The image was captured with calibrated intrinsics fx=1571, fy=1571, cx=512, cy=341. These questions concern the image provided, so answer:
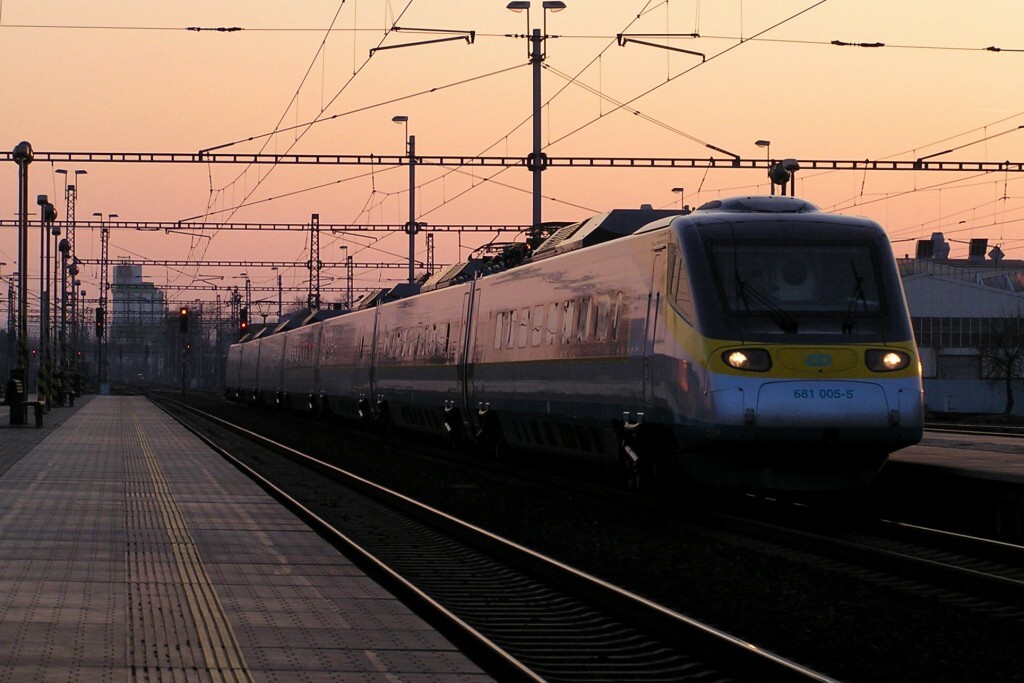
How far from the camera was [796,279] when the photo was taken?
16.3 m

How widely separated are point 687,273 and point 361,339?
26556 mm

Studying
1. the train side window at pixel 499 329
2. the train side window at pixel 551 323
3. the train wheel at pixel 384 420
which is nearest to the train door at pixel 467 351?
the train side window at pixel 499 329

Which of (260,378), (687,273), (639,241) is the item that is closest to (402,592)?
(687,273)

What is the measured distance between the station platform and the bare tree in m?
63.2

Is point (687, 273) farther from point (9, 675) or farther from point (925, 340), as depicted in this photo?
point (925, 340)

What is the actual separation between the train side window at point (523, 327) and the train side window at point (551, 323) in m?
1.23

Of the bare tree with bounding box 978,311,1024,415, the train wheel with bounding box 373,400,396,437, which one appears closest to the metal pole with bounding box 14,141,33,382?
the train wheel with bounding box 373,400,396,437

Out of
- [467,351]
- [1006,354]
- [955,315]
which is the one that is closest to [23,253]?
[467,351]

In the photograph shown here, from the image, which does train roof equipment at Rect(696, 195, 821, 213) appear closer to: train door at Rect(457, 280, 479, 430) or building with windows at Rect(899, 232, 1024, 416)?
train door at Rect(457, 280, 479, 430)

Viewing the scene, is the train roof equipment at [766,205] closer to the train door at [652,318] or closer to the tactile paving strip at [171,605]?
the train door at [652,318]

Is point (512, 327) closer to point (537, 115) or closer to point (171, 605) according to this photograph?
point (537, 115)

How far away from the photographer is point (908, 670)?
29.5ft

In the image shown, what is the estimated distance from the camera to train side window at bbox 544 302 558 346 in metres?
22.0

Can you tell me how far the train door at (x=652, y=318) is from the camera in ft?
56.3
